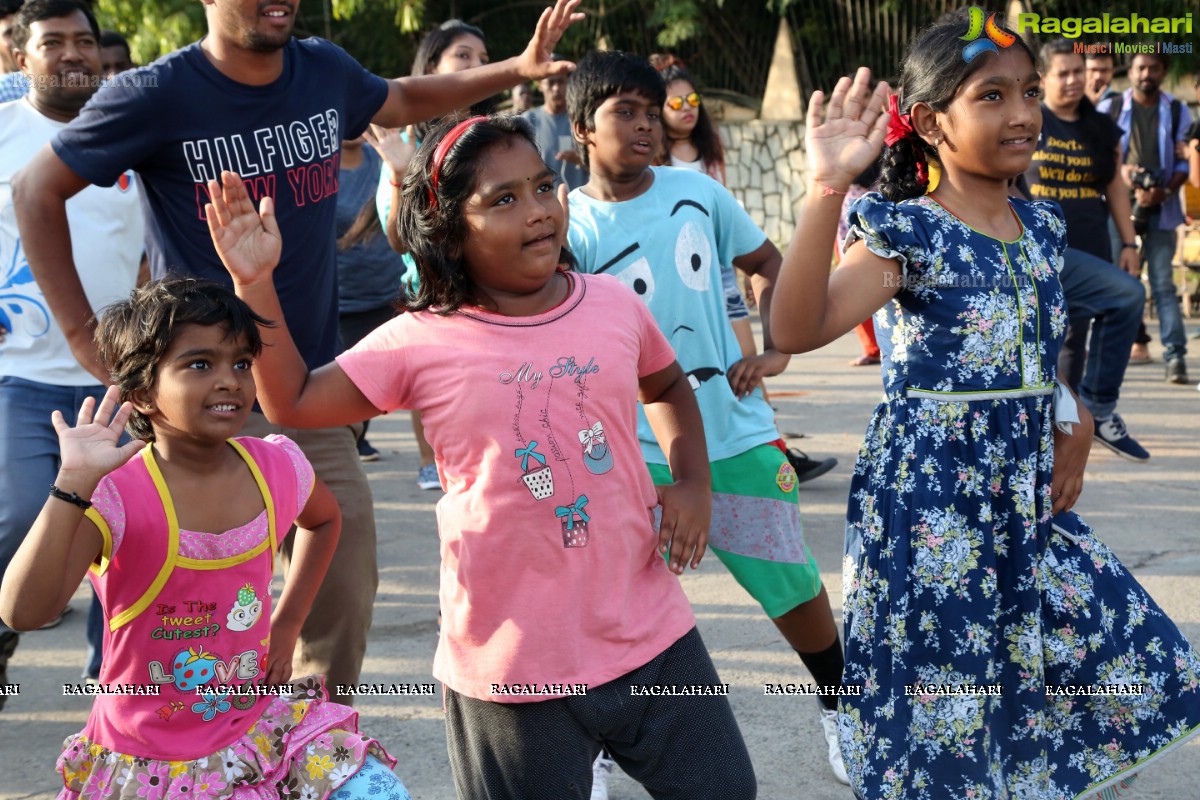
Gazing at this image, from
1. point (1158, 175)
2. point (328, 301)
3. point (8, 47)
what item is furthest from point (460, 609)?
point (1158, 175)

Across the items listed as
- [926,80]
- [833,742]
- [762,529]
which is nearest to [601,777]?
[833,742]

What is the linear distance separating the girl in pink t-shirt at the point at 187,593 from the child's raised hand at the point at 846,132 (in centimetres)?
109

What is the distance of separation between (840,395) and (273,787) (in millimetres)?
6824

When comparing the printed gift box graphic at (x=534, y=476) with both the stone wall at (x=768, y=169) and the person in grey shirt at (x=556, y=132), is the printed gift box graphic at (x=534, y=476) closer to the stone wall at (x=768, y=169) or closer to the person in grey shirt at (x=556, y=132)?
the person in grey shirt at (x=556, y=132)

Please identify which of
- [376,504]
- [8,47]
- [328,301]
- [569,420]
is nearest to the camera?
[569,420]

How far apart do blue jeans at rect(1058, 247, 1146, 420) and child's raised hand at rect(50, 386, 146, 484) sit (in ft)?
17.0

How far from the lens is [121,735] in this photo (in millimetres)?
2617

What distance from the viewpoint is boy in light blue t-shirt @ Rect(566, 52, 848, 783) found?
359 centimetres

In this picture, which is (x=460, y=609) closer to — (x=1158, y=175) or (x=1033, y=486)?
(x=1033, y=486)

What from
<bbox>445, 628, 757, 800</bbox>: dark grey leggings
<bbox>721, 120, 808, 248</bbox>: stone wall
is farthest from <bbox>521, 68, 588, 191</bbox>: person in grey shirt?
<bbox>721, 120, 808, 248</bbox>: stone wall

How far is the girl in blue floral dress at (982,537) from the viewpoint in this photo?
290cm

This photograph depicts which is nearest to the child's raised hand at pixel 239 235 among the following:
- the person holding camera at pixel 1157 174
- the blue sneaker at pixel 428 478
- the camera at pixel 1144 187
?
the blue sneaker at pixel 428 478

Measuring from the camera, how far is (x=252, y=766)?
2.65m

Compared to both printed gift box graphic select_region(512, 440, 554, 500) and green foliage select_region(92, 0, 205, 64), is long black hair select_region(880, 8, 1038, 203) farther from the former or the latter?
green foliage select_region(92, 0, 205, 64)
